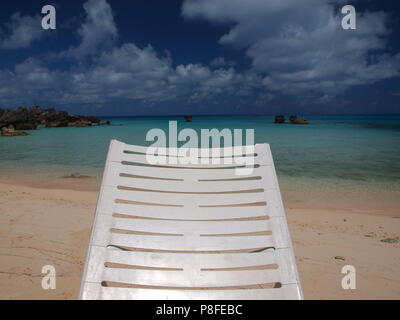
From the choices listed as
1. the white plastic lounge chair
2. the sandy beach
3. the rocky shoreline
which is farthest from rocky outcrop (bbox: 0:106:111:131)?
the white plastic lounge chair

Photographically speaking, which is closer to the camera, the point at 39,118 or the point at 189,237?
the point at 189,237

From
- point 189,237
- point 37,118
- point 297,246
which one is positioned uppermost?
point 37,118

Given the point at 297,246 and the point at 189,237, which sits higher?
the point at 189,237

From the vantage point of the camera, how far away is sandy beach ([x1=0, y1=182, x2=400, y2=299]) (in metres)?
2.71

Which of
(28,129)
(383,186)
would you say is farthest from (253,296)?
(28,129)

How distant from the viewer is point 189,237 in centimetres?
207

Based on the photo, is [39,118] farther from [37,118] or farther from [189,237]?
[189,237]

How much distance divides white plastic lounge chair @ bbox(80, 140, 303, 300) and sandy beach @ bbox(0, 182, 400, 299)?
97 cm

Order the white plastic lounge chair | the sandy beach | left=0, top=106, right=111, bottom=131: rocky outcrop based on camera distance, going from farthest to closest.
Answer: left=0, top=106, right=111, bottom=131: rocky outcrop < the sandy beach < the white plastic lounge chair

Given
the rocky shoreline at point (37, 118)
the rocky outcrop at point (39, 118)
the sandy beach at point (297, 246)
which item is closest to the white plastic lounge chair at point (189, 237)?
the sandy beach at point (297, 246)

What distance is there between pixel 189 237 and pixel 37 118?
41282mm

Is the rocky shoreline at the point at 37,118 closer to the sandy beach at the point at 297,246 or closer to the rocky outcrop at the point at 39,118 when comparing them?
the rocky outcrop at the point at 39,118

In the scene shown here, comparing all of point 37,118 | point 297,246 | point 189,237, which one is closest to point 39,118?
point 37,118

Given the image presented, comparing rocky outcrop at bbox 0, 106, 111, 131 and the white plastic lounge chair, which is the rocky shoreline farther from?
the white plastic lounge chair
